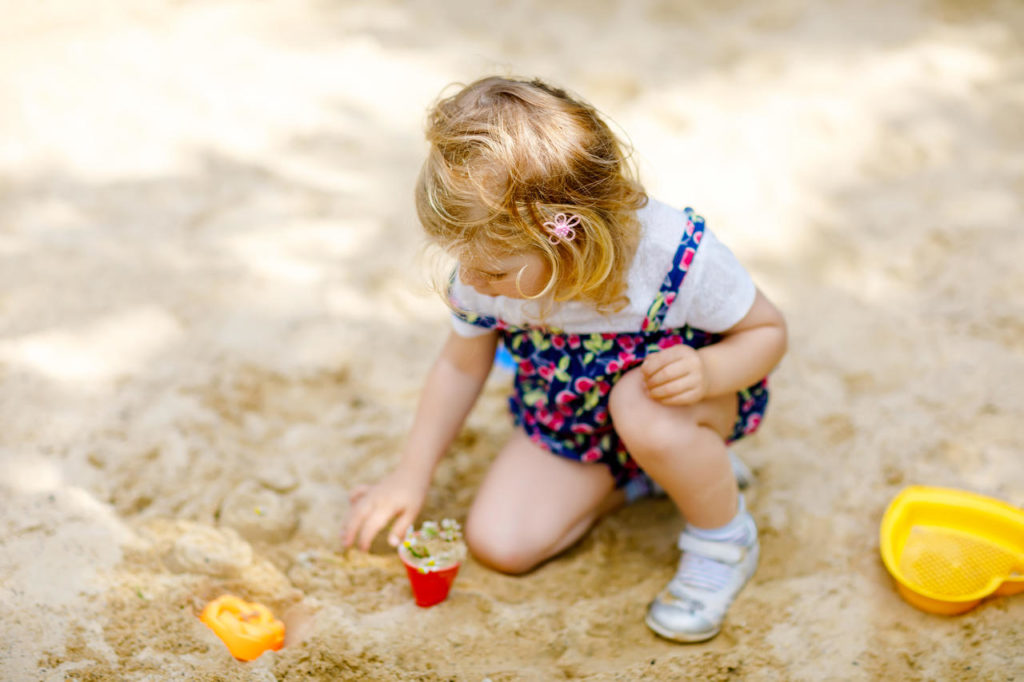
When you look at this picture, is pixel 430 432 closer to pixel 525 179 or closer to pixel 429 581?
pixel 429 581

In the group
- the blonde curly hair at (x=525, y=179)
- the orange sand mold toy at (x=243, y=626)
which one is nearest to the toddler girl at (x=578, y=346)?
the blonde curly hair at (x=525, y=179)

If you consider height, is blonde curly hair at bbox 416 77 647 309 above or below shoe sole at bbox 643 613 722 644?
above

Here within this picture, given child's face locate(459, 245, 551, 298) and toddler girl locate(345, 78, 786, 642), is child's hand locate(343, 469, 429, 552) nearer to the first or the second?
toddler girl locate(345, 78, 786, 642)

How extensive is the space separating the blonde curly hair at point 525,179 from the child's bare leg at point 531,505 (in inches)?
16.2

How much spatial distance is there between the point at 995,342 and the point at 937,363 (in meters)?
0.13

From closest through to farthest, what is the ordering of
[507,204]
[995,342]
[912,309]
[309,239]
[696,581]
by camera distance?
[507,204] < [696,581] < [995,342] < [912,309] < [309,239]

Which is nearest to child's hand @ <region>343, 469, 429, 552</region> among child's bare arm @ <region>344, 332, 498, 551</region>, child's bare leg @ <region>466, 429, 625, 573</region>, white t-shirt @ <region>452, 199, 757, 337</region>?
child's bare arm @ <region>344, 332, 498, 551</region>

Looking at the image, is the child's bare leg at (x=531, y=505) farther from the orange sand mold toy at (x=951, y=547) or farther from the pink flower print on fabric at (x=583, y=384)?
the orange sand mold toy at (x=951, y=547)

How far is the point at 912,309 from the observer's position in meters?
1.93

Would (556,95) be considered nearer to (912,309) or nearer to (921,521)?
(921,521)

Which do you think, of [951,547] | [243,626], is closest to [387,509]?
[243,626]

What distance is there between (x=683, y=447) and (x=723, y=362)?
5.2 inches

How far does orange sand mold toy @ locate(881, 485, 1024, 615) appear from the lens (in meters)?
1.30

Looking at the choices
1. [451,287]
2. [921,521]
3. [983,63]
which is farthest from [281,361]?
[983,63]
